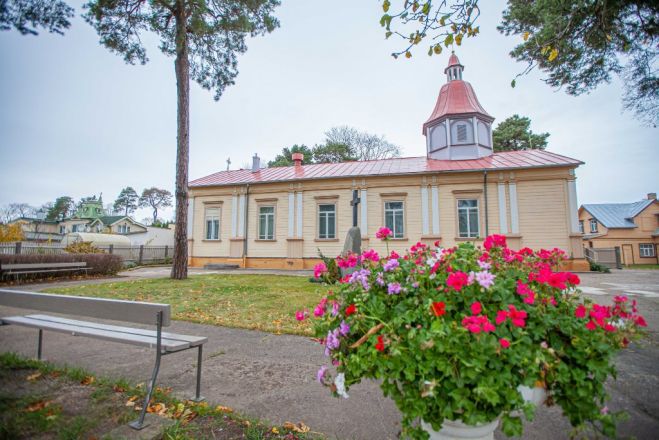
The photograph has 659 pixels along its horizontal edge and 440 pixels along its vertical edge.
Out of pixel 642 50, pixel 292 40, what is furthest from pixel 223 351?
pixel 292 40

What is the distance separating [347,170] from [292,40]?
7.79 metres

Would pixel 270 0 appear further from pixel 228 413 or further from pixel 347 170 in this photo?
pixel 228 413

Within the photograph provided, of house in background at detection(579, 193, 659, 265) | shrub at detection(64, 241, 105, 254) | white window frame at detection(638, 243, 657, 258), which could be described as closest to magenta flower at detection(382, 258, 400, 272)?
shrub at detection(64, 241, 105, 254)

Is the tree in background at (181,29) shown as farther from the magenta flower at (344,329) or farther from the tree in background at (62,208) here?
the tree in background at (62,208)

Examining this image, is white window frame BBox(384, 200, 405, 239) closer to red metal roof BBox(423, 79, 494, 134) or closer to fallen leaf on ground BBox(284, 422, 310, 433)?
red metal roof BBox(423, 79, 494, 134)

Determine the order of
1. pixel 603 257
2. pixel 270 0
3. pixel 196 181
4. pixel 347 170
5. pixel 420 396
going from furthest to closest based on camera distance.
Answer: pixel 603 257, pixel 196 181, pixel 347 170, pixel 270 0, pixel 420 396

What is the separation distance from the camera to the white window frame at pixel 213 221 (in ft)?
63.6

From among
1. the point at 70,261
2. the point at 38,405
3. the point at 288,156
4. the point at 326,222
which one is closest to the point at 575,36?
the point at 38,405

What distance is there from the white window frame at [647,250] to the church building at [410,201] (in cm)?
2653

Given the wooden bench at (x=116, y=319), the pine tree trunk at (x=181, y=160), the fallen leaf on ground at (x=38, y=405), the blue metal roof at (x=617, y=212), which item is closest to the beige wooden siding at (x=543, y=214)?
the pine tree trunk at (x=181, y=160)

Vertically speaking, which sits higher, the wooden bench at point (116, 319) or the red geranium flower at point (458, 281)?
the red geranium flower at point (458, 281)

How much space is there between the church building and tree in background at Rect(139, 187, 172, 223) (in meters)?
42.7

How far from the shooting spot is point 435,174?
16391 millimetres

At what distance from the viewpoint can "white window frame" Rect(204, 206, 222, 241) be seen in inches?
763
